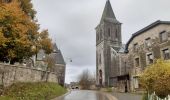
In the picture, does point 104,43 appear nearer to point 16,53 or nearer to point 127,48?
point 127,48

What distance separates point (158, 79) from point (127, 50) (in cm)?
3117

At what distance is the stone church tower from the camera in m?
79.6

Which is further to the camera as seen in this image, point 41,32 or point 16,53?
point 41,32

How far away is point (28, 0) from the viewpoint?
3250 cm

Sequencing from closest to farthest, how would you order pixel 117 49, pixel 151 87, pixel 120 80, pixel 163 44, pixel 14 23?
pixel 151 87
pixel 14 23
pixel 163 44
pixel 120 80
pixel 117 49

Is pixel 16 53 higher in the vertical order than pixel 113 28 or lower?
lower

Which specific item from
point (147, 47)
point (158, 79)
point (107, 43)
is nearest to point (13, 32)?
point (158, 79)

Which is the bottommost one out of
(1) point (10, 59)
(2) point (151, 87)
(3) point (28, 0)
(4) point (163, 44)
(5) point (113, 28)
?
(2) point (151, 87)

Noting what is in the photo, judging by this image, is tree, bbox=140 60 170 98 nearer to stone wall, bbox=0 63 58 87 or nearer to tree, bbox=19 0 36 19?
stone wall, bbox=0 63 58 87

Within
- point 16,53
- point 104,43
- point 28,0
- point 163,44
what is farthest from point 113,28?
point 16,53

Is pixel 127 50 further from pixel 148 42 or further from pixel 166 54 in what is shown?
pixel 166 54

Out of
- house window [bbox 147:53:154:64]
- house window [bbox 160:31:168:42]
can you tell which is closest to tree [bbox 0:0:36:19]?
house window [bbox 160:31:168:42]

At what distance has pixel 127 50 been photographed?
155ft

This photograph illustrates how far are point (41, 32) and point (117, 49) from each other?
51568mm
